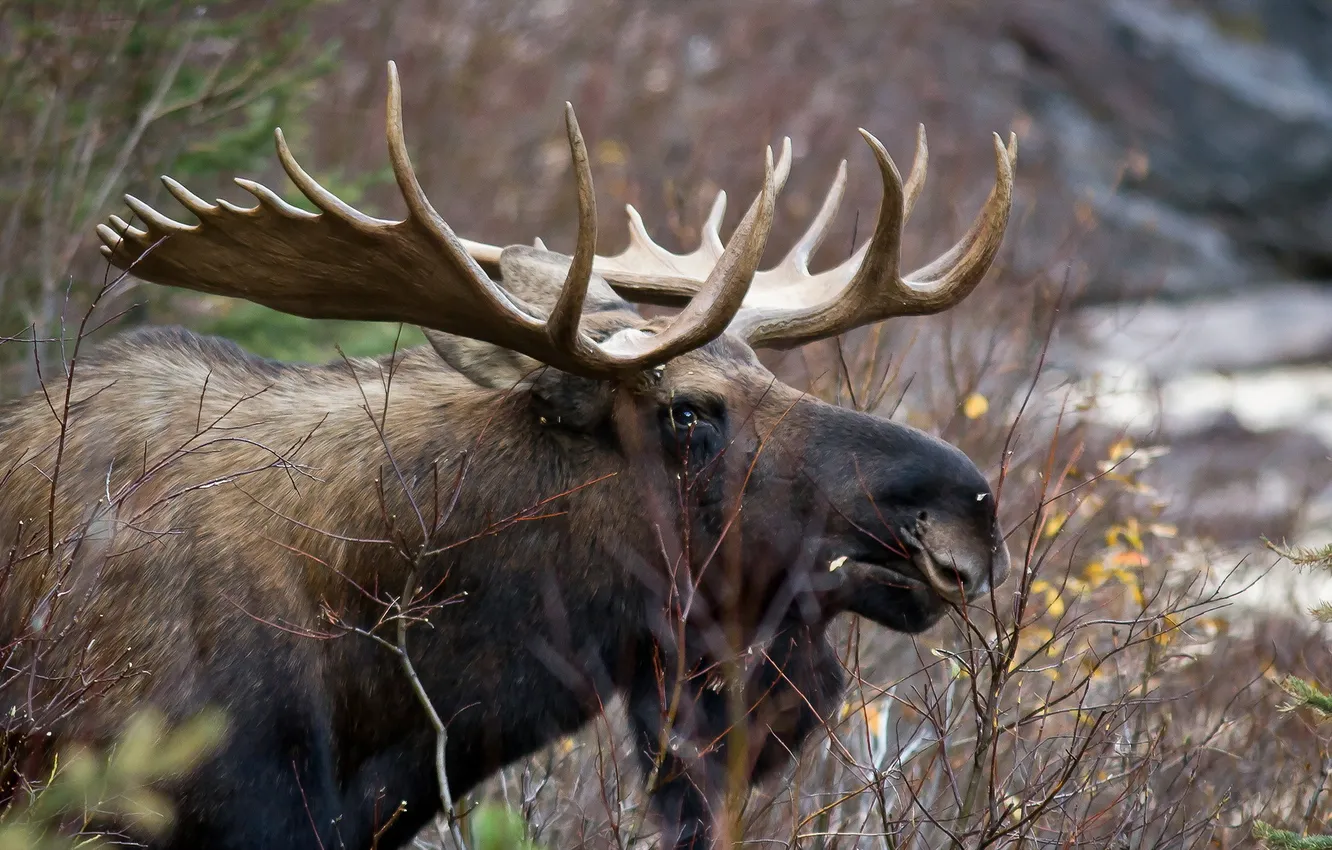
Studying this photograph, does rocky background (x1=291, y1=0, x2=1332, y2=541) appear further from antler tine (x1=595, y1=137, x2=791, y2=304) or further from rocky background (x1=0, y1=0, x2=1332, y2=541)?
antler tine (x1=595, y1=137, x2=791, y2=304)

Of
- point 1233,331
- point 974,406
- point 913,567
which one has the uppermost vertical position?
point 913,567

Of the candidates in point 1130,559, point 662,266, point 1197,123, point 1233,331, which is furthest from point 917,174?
point 1197,123

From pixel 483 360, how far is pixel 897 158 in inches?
408

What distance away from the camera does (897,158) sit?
13.5 meters

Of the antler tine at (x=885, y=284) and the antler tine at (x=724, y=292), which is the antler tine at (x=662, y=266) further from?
the antler tine at (x=724, y=292)

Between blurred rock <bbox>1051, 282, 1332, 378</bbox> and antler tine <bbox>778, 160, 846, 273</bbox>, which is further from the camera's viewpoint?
blurred rock <bbox>1051, 282, 1332, 378</bbox>

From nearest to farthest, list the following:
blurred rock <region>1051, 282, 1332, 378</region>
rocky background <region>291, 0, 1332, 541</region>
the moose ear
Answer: the moose ear
rocky background <region>291, 0, 1332, 541</region>
blurred rock <region>1051, 282, 1332, 378</region>

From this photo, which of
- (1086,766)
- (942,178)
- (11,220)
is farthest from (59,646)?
(942,178)

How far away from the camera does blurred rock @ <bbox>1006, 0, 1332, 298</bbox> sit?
1683 centimetres

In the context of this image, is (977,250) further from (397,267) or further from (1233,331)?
(1233,331)

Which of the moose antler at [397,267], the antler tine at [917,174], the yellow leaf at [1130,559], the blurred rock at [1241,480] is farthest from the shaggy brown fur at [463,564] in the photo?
the blurred rock at [1241,480]

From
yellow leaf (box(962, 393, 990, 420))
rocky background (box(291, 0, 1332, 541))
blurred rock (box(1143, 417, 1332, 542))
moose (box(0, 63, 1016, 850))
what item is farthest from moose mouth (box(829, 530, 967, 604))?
blurred rock (box(1143, 417, 1332, 542))

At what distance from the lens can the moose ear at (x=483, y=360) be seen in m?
3.65

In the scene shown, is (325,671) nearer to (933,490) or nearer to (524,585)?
(524,585)
